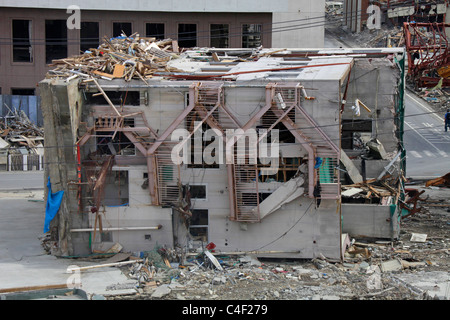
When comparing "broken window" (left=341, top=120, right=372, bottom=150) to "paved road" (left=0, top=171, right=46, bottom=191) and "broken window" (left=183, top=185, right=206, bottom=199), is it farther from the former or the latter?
"paved road" (left=0, top=171, right=46, bottom=191)

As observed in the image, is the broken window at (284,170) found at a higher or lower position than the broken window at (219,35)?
lower

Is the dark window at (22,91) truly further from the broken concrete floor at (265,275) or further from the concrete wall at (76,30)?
the broken concrete floor at (265,275)

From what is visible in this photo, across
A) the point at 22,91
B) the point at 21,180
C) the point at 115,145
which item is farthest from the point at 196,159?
the point at 22,91

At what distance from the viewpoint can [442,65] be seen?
1423 inches

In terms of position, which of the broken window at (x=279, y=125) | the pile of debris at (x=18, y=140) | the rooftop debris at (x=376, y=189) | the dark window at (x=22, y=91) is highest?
the dark window at (x=22, y=91)

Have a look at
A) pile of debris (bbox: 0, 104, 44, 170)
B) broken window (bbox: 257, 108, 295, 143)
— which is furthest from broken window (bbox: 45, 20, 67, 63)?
broken window (bbox: 257, 108, 295, 143)

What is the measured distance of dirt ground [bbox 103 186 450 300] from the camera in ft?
77.7

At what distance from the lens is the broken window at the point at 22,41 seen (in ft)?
177

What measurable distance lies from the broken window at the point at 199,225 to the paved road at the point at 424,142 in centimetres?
1958

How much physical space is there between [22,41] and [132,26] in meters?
7.86

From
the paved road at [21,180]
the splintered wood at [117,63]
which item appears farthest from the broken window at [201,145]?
the paved road at [21,180]
